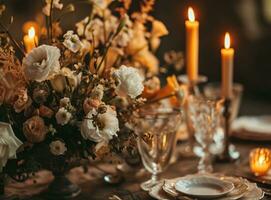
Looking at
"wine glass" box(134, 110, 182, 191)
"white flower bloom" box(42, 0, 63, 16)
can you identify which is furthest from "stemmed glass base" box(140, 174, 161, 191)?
"white flower bloom" box(42, 0, 63, 16)

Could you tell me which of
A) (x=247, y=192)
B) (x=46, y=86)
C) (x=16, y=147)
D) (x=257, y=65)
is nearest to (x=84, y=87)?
(x=46, y=86)

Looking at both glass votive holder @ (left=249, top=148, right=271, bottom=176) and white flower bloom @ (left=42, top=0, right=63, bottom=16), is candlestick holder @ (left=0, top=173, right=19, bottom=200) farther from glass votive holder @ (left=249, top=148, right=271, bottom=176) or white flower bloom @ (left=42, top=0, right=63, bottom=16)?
glass votive holder @ (left=249, top=148, right=271, bottom=176)

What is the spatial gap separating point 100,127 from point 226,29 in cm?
307

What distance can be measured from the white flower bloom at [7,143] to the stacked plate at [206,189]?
1.12 feet

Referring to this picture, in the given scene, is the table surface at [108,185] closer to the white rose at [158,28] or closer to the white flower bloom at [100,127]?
the white flower bloom at [100,127]

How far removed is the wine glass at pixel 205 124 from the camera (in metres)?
1.79

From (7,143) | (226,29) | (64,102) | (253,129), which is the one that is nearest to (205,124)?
(253,129)

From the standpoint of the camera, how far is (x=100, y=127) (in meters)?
1.45

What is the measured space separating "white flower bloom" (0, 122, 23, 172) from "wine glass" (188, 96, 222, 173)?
59cm

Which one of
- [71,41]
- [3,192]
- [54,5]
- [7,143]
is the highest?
[54,5]

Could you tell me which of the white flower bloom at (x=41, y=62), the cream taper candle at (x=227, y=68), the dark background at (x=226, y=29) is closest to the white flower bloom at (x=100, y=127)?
the white flower bloom at (x=41, y=62)

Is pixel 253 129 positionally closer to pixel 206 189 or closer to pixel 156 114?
pixel 156 114

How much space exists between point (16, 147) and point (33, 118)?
80 mm

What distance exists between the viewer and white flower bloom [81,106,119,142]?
4.72 ft
